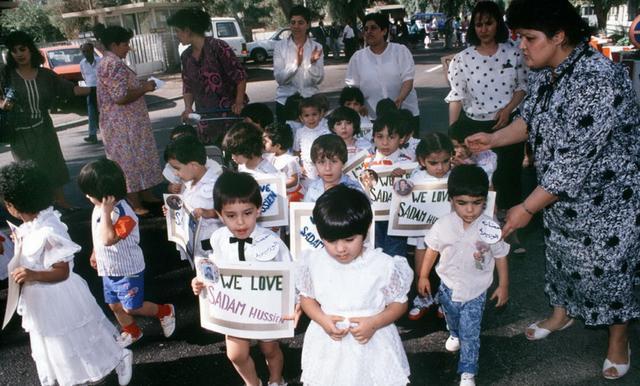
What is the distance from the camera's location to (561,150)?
2801 mm

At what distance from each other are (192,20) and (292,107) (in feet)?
4.40

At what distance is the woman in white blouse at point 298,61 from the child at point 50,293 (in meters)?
3.34

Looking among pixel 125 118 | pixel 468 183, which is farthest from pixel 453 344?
pixel 125 118

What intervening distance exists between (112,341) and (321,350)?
1525mm

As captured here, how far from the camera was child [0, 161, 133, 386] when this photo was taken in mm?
3037

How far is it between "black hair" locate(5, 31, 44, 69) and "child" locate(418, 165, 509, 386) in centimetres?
497

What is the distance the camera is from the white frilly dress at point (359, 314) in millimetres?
2557

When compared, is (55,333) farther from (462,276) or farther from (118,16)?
(118,16)

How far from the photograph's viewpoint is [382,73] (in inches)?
232

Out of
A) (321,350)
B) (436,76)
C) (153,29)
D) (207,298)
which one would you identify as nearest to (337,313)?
(321,350)

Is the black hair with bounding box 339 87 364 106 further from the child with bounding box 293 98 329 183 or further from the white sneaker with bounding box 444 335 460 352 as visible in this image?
the white sneaker with bounding box 444 335 460 352

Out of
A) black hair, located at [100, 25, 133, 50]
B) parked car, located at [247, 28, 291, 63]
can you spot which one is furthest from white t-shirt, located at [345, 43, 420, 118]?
parked car, located at [247, 28, 291, 63]

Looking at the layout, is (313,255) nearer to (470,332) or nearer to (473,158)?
(470,332)

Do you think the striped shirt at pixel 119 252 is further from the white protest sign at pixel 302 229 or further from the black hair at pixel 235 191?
the white protest sign at pixel 302 229
